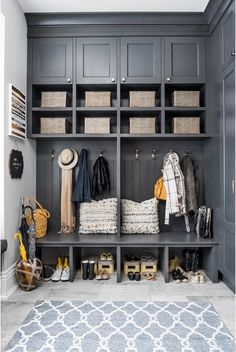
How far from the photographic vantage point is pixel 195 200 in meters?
3.66

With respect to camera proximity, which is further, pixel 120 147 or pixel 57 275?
pixel 120 147

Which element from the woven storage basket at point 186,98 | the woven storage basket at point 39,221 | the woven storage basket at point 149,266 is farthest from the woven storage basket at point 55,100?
the woven storage basket at point 149,266

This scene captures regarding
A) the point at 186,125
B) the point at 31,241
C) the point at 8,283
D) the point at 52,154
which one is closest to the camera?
the point at 8,283

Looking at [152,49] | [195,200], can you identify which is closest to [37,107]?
[152,49]

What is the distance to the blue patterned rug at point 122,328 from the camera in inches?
80.4

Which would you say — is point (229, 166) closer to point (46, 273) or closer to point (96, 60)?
point (96, 60)

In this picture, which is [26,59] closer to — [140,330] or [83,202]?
[83,202]

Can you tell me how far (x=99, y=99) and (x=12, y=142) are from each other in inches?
42.9

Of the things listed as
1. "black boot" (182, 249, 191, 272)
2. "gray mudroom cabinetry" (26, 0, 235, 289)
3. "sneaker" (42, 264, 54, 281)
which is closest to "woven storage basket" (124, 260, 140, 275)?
"gray mudroom cabinetry" (26, 0, 235, 289)

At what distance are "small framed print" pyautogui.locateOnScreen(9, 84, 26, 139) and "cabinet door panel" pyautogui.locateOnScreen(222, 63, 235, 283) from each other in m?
2.05

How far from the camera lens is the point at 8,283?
2.89 meters

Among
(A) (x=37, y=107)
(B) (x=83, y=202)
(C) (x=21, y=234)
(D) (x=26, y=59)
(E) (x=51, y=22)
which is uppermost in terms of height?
(E) (x=51, y=22)

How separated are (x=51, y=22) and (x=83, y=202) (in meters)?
2.08

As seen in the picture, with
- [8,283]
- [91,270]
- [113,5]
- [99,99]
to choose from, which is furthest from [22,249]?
[113,5]
